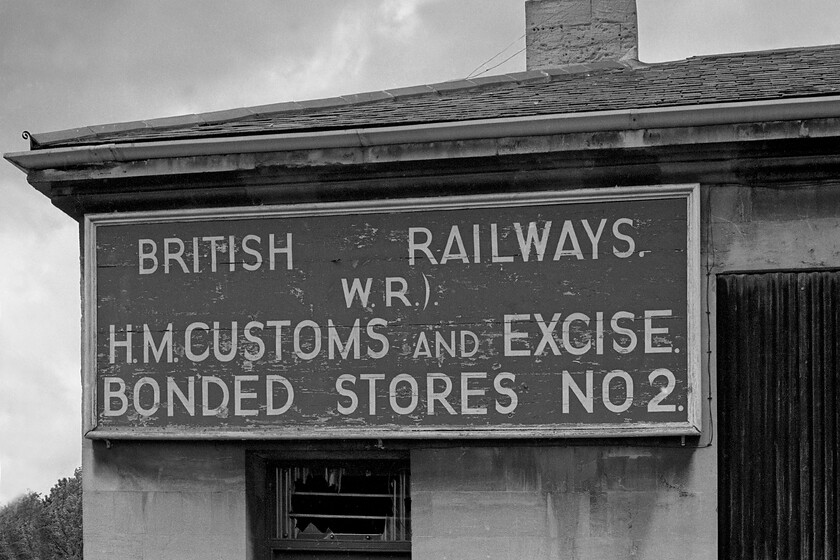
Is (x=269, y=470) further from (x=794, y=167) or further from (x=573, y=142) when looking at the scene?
(x=794, y=167)

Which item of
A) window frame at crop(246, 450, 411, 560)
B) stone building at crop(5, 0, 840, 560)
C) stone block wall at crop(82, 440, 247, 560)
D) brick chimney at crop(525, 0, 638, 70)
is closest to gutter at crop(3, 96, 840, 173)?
stone building at crop(5, 0, 840, 560)

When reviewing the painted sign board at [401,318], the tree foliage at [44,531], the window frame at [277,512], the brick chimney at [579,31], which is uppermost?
the brick chimney at [579,31]

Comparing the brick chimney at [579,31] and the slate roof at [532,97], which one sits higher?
the brick chimney at [579,31]

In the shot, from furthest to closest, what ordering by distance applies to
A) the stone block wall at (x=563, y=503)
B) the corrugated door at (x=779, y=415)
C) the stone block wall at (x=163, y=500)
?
the stone block wall at (x=163, y=500) < the stone block wall at (x=563, y=503) < the corrugated door at (x=779, y=415)

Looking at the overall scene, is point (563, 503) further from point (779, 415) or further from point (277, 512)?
point (277, 512)

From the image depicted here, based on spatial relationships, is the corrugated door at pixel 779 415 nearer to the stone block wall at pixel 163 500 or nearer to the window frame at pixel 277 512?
the window frame at pixel 277 512

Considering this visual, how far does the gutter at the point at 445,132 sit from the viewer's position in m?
7.52

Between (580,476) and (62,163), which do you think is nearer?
(580,476)

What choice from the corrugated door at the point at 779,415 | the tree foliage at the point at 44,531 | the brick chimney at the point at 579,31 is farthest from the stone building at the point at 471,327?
the tree foliage at the point at 44,531

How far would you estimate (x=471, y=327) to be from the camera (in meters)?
8.06

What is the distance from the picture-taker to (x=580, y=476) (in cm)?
796

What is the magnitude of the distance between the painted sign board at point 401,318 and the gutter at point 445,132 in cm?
46

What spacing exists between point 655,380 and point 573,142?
171 cm

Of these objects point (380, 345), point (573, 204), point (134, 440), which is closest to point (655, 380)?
point (573, 204)
